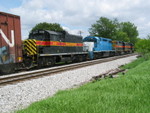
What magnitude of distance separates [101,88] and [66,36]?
13603 millimetres

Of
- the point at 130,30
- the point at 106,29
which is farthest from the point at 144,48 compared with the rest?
the point at 130,30

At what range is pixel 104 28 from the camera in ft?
246

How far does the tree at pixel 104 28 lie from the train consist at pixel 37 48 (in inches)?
1852

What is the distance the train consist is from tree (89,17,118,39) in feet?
154

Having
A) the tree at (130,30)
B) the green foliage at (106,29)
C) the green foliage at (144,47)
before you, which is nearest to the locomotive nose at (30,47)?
the green foliage at (144,47)

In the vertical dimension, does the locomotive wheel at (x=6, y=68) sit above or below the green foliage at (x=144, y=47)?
below

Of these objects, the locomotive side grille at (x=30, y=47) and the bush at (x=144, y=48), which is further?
the bush at (x=144, y=48)

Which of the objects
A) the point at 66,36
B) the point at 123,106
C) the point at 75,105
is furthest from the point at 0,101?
the point at 66,36

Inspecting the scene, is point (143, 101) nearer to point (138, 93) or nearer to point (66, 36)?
point (138, 93)

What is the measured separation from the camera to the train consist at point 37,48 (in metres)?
11.1

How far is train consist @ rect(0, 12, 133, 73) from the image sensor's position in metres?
11.1

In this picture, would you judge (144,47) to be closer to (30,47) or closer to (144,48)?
(144,48)

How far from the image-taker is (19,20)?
12406 millimetres

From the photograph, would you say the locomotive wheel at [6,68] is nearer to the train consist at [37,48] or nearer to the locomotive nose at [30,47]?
the train consist at [37,48]
